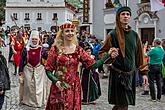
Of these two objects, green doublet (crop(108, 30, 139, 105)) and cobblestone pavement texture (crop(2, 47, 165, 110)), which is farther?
cobblestone pavement texture (crop(2, 47, 165, 110))

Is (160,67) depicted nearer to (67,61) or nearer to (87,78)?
(87,78)

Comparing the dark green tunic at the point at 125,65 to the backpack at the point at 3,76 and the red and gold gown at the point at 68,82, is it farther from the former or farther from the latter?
the backpack at the point at 3,76

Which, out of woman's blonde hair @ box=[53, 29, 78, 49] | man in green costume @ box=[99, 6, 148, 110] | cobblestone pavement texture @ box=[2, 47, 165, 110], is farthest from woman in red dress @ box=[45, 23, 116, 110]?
cobblestone pavement texture @ box=[2, 47, 165, 110]

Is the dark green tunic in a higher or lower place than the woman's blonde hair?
lower

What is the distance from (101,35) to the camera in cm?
2842

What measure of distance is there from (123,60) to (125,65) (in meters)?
0.08

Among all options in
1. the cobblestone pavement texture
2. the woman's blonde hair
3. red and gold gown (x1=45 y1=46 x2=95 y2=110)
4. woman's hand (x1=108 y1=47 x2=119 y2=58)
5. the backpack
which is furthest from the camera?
the cobblestone pavement texture

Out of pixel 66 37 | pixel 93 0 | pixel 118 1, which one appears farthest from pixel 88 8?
pixel 66 37

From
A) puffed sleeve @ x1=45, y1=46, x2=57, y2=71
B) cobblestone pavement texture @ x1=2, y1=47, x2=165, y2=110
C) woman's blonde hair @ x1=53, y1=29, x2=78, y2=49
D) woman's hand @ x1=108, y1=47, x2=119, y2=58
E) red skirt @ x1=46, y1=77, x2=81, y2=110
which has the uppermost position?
woman's blonde hair @ x1=53, y1=29, x2=78, y2=49

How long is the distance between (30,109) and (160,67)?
382 centimetres

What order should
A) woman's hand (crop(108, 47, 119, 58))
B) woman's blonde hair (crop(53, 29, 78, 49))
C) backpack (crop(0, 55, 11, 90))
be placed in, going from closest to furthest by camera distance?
woman's hand (crop(108, 47, 119, 58)), woman's blonde hair (crop(53, 29, 78, 49)), backpack (crop(0, 55, 11, 90))

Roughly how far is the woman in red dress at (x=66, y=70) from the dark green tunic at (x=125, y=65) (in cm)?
26

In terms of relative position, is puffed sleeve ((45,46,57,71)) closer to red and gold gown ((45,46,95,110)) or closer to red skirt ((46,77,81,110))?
red and gold gown ((45,46,95,110))

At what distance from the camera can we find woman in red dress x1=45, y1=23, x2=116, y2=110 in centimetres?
535
